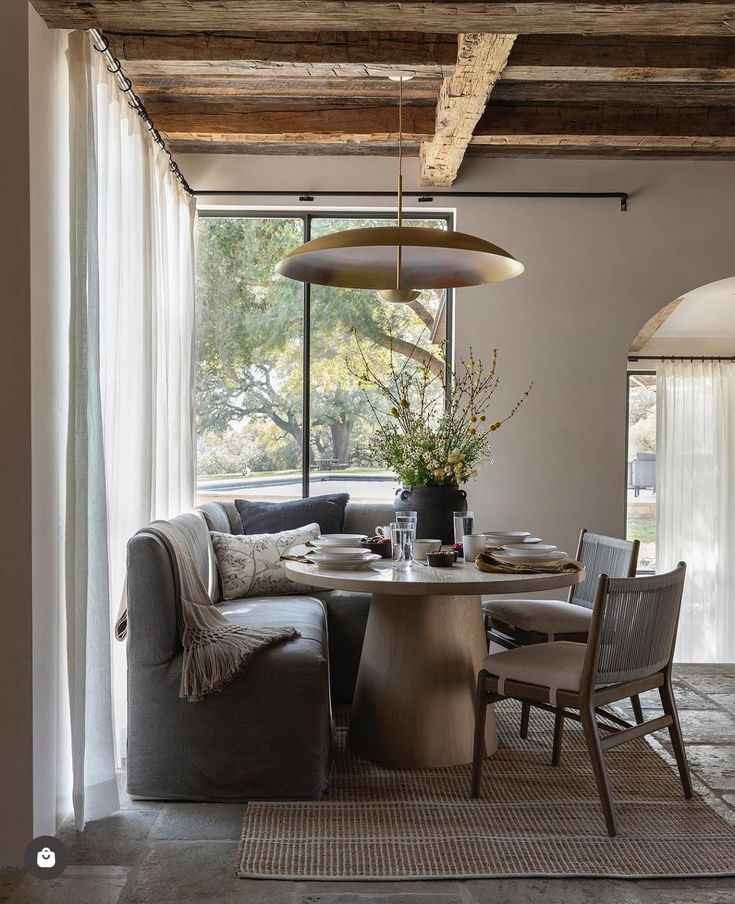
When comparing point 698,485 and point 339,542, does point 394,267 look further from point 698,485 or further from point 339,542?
point 698,485

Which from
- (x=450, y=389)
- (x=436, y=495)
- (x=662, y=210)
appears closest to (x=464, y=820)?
(x=436, y=495)

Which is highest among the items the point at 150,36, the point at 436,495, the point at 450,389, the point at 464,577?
the point at 150,36

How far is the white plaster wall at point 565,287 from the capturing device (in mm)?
4594

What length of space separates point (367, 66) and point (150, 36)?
0.82 meters

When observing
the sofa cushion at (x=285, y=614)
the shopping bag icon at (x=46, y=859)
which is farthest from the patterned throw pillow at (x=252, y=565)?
the shopping bag icon at (x=46, y=859)

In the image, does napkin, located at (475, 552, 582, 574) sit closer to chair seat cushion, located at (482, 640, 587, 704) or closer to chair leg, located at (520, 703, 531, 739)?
chair seat cushion, located at (482, 640, 587, 704)

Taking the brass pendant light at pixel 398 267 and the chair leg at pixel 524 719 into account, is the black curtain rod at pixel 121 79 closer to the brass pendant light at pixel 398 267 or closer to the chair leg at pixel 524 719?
the brass pendant light at pixel 398 267

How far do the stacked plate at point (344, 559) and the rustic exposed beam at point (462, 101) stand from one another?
1.75 m

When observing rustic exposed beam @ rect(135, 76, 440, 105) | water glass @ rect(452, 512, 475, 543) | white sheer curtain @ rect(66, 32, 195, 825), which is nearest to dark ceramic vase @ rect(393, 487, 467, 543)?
water glass @ rect(452, 512, 475, 543)

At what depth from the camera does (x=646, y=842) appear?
245 centimetres

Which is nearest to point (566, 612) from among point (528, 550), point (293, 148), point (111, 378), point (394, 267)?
point (528, 550)

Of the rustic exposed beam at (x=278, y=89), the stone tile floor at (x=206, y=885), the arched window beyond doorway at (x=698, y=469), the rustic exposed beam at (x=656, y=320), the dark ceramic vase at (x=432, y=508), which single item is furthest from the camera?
the arched window beyond doorway at (x=698, y=469)

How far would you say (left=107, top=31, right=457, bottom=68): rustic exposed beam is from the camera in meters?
3.16

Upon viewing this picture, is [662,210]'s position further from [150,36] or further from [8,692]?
[8,692]
